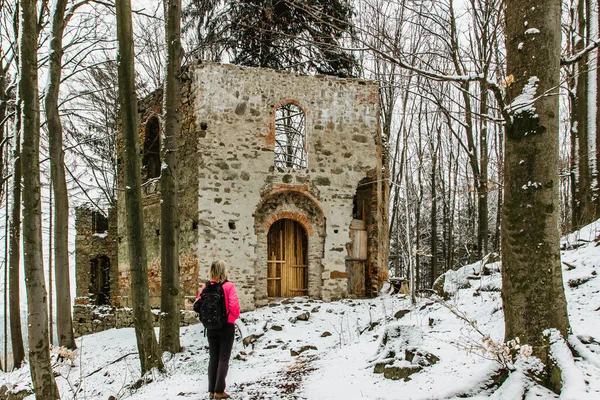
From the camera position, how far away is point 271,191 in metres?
13.9

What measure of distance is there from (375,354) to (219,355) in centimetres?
205

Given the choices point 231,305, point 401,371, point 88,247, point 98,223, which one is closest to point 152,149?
point 98,223

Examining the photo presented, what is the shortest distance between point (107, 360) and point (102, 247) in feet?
30.6

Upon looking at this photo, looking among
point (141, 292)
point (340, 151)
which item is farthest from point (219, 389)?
point (340, 151)

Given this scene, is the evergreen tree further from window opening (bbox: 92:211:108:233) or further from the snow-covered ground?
the snow-covered ground

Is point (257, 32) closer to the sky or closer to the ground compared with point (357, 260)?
closer to the sky

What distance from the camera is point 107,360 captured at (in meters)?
11.6

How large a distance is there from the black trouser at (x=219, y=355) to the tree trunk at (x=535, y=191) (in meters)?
3.17

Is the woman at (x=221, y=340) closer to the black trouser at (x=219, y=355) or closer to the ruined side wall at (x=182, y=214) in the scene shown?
the black trouser at (x=219, y=355)

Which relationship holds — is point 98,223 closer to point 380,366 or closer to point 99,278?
point 99,278

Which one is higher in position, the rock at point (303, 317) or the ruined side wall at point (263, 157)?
the ruined side wall at point (263, 157)

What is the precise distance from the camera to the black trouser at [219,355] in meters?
5.90

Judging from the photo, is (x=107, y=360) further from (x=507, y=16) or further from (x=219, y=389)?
(x=507, y=16)

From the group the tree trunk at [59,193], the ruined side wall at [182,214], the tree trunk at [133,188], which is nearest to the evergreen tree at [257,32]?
the ruined side wall at [182,214]
